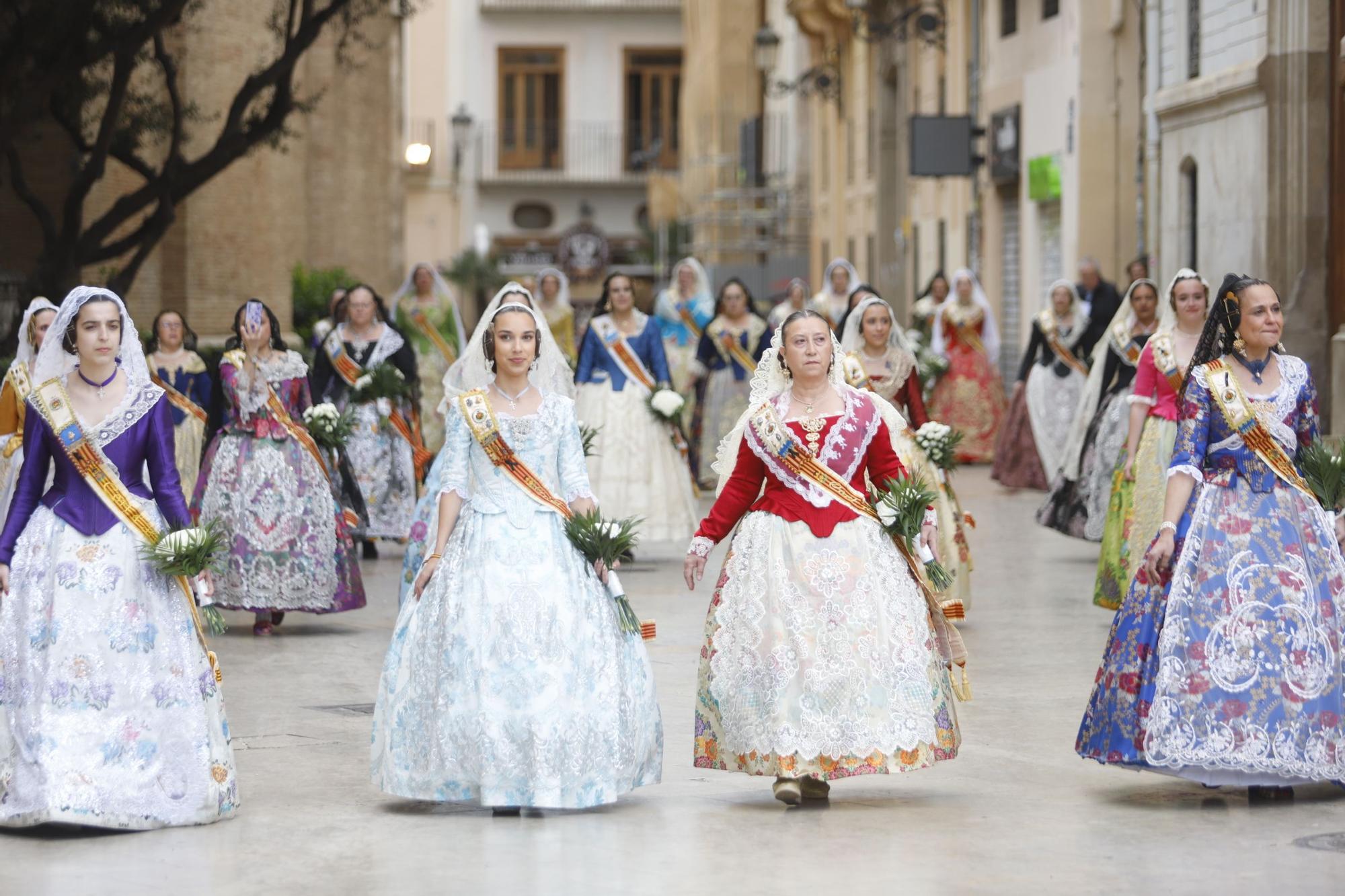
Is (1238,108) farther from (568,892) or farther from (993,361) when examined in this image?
(568,892)

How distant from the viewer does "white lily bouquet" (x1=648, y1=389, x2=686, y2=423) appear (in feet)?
49.6

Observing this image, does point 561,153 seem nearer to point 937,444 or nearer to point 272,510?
point 272,510

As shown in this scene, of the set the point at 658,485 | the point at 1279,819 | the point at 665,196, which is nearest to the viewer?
the point at 1279,819

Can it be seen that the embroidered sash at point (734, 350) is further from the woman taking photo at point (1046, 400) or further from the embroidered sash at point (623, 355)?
the embroidered sash at point (623, 355)

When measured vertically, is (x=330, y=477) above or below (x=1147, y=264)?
below

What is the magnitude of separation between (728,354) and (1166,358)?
27.8ft

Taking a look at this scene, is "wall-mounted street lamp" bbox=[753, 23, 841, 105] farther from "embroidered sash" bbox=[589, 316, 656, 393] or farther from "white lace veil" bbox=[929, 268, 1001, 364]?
"embroidered sash" bbox=[589, 316, 656, 393]

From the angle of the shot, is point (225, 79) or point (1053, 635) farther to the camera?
point (225, 79)

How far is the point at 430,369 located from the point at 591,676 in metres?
12.3

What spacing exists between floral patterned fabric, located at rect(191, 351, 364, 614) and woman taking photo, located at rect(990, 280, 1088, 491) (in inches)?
315

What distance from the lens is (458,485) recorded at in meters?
7.70

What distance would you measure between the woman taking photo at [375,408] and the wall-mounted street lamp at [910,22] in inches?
549

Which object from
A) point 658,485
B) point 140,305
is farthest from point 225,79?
point 658,485

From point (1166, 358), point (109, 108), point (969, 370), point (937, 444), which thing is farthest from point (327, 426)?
point (969, 370)
